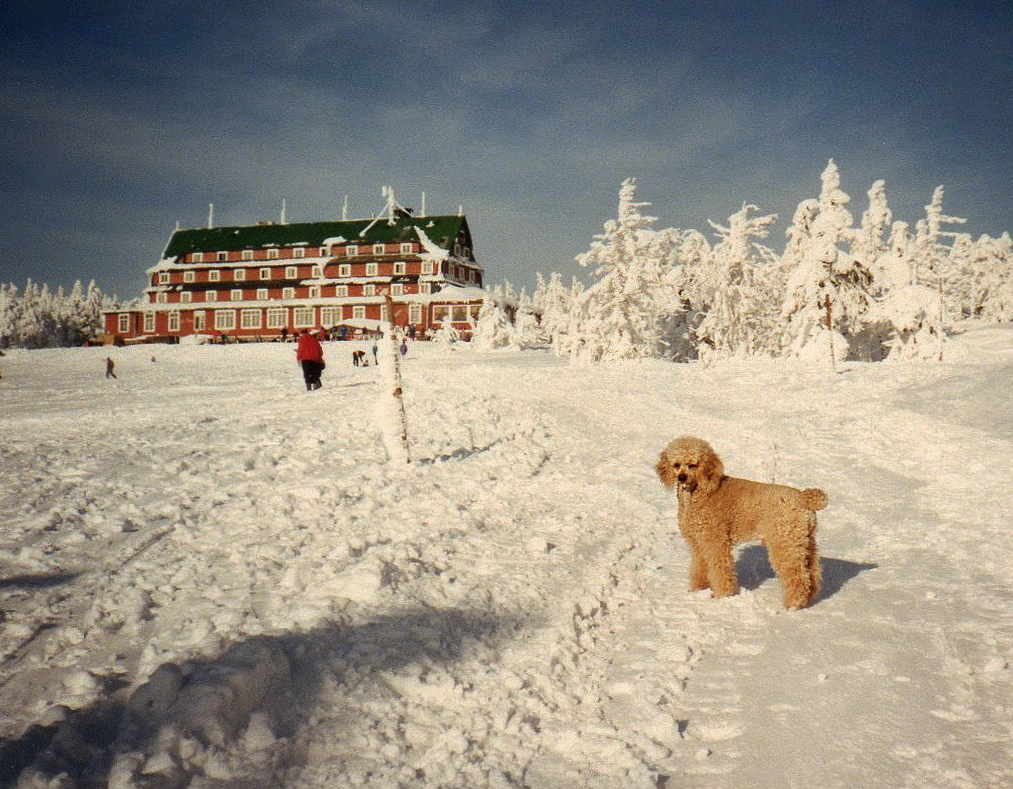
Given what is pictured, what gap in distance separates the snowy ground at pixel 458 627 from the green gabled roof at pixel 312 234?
193 ft

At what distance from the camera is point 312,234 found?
7081 cm

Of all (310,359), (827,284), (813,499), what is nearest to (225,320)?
(310,359)

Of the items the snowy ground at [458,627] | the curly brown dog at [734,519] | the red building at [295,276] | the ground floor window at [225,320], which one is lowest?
the snowy ground at [458,627]

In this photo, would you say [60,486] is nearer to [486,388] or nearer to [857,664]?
[857,664]

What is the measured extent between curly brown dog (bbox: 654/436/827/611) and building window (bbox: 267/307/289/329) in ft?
213

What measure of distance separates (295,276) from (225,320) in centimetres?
826

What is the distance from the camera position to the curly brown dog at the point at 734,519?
5594 millimetres

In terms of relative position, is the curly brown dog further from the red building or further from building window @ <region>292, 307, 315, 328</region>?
building window @ <region>292, 307, 315, 328</region>

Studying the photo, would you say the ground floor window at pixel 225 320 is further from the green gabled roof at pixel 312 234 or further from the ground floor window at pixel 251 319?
the green gabled roof at pixel 312 234

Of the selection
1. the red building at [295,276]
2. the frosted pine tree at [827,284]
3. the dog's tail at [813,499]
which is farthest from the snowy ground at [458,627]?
the red building at [295,276]

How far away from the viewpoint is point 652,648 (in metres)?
4.94

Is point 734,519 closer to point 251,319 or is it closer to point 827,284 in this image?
point 827,284

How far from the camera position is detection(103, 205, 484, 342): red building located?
65.4 metres

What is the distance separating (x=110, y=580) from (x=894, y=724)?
5471 mm
